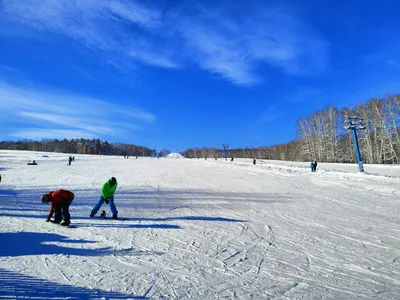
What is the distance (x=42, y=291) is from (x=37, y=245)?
2.31 metres

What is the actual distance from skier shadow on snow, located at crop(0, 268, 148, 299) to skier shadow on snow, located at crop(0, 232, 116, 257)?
122cm

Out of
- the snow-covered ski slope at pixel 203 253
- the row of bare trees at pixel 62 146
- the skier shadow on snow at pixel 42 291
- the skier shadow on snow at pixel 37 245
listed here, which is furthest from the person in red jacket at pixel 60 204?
the row of bare trees at pixel 62 146

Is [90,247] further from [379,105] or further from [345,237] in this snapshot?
[379,105]

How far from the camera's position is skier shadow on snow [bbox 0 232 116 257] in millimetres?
5020

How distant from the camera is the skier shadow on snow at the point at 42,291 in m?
3.40

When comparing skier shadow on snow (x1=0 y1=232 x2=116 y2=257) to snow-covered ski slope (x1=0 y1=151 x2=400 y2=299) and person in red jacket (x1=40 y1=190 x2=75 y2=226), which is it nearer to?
snow-covered ski slope (x1=0 y1=151 x2=400 y2=299)

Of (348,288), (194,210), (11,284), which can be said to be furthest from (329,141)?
(11,284)

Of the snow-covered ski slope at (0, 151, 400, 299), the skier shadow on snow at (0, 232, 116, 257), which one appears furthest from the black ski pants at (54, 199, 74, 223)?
the skier shadow on snow at (0, 232, 116, 257)

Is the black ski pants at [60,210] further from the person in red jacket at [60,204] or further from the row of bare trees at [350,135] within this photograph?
the row of bare trees at [350,135]

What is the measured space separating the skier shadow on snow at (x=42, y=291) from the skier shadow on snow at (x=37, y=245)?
3.99 feet

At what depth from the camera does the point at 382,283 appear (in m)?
4.18

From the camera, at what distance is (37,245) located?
17.7ft

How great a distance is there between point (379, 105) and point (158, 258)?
156ft

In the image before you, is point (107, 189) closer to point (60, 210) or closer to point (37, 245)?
point (60, 210)
